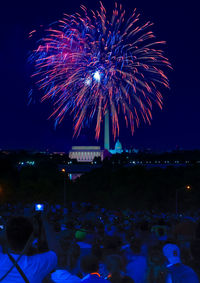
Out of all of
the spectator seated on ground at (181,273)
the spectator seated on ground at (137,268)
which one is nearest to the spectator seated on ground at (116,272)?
the spectator seated on ground at (181,273)

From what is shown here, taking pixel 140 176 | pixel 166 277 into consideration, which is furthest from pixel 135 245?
pixel 140 176

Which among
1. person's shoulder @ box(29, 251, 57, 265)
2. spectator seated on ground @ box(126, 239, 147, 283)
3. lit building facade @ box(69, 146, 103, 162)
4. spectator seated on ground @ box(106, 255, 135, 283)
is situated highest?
lit building facade @ box(69, 146, 103, 162)

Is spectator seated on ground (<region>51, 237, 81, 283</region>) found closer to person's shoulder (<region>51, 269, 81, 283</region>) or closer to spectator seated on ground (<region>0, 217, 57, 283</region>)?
person's shoulder (<region>51, 269, 81, 283</region>)

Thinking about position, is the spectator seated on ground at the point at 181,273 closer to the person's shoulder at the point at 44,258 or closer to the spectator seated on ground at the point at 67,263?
the spectator seated on ground at the point at 67,263

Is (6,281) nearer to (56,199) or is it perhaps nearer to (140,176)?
(56,199)

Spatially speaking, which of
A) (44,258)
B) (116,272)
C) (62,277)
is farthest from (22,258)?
(116,272)

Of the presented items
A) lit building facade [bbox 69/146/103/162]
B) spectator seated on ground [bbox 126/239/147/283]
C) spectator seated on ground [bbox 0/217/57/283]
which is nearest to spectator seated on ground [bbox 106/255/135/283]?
spectator seated on ground [bbox 126/239/147/283]
